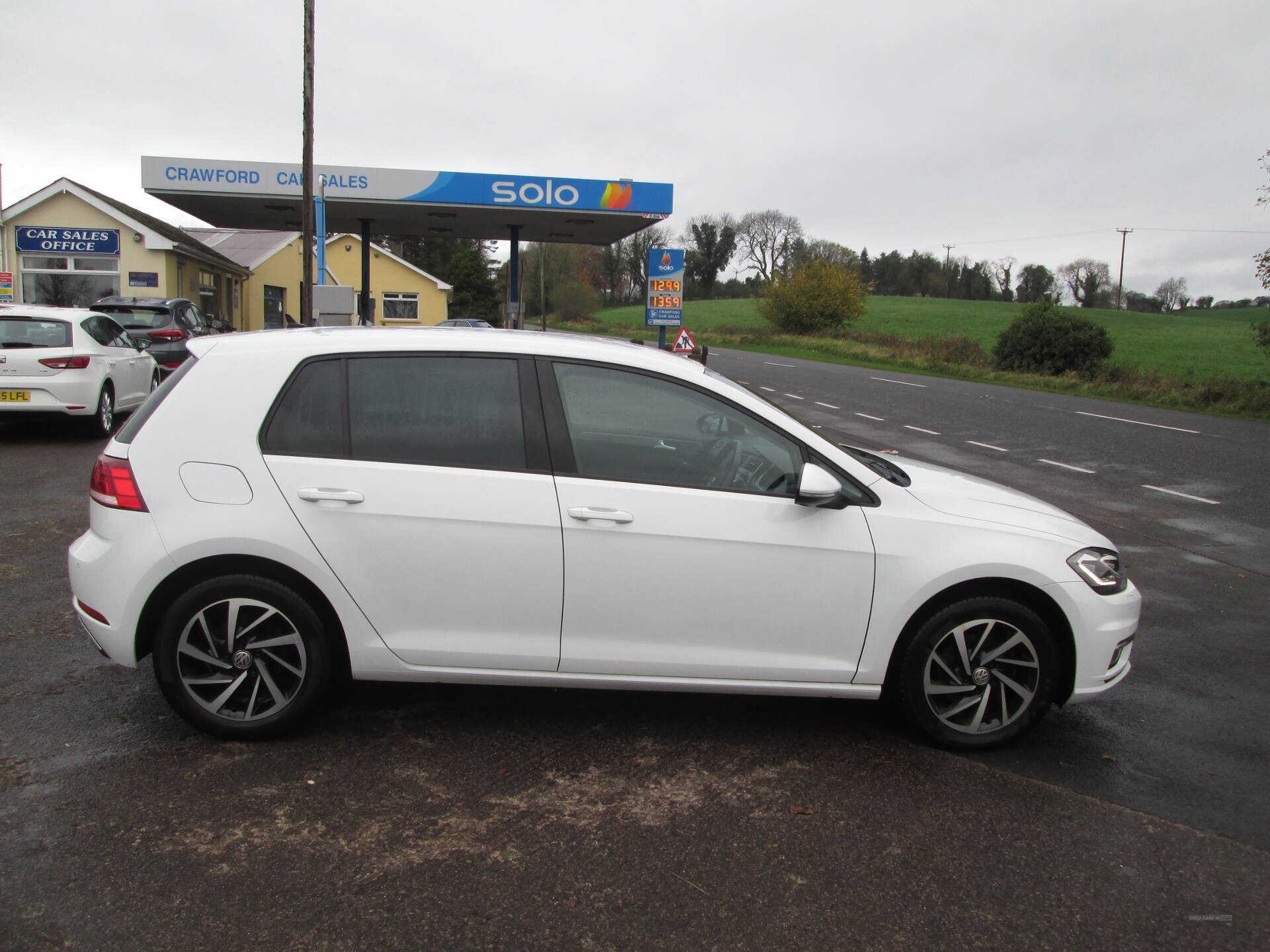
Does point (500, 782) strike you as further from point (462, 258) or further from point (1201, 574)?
point (462, 258)

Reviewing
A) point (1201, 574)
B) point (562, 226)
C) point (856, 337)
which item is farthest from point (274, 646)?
point (856, 337)

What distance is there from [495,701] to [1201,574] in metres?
6.04

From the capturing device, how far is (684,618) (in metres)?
3.74

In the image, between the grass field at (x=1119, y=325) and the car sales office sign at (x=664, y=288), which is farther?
the grass field at (x=1119, y=325)

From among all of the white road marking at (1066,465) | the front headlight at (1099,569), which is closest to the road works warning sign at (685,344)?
the white road marking at (1066,465)

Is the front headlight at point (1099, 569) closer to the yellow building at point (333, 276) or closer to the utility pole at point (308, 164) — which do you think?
the utility pole at point (308, 164)

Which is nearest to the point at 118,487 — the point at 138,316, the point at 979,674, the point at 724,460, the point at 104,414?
the point at 724,460

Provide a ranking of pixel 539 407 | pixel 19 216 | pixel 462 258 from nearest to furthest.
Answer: pixel 539 407 → pixel 19 216 → pixel 462 258

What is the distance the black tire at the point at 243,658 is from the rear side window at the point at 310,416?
1.77 ft

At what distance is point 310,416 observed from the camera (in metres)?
3.81

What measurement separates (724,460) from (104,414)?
11186 mm

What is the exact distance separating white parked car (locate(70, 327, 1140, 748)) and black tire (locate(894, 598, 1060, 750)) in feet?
0.03

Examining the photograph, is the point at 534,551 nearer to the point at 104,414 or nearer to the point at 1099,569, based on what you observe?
the point at 1099,569

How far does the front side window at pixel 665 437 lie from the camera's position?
3789 mm
